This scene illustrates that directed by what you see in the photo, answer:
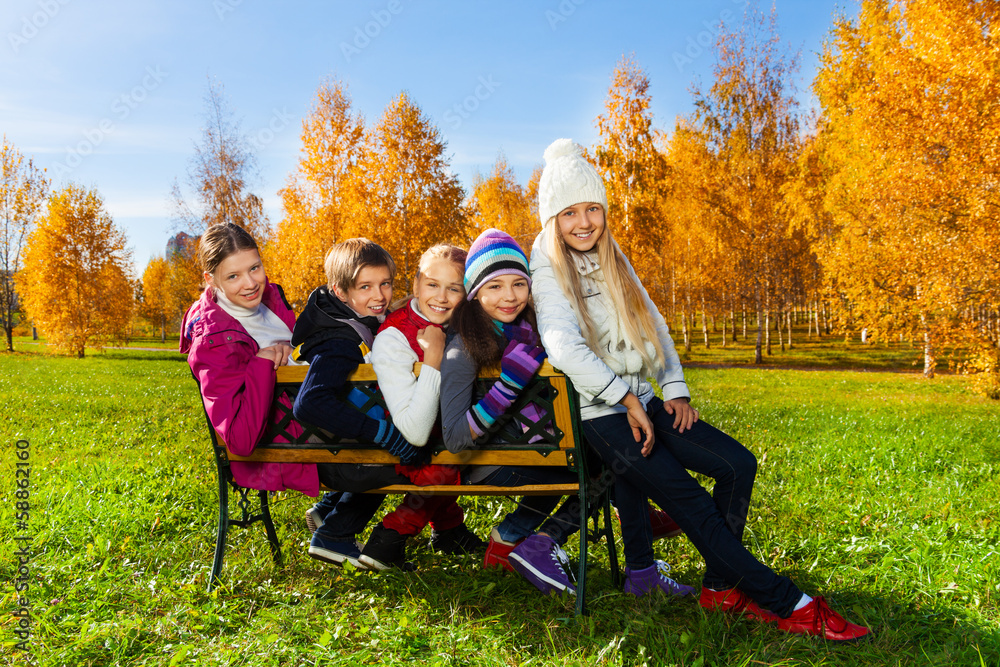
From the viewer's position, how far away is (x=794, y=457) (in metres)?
6.08

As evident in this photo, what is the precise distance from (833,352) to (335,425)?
2872 cm

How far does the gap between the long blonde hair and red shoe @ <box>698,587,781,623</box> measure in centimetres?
108

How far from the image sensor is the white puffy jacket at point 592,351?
2643 millimetres

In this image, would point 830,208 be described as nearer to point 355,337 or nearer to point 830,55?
point 830,55

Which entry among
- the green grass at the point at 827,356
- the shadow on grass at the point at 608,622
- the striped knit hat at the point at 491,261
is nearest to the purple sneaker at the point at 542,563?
the shadow on grass at the point at 608,622

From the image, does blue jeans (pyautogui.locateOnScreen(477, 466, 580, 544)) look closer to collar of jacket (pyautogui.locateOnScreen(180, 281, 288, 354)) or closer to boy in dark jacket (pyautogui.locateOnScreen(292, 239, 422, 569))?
boy in dark jacket (pyautogui.locateOnScreen(292, 239, 422, 569))

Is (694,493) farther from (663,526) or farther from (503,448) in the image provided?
(503,448)

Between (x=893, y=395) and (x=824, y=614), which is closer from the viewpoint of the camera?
(x=824, y=614)

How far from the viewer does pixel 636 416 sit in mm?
2721

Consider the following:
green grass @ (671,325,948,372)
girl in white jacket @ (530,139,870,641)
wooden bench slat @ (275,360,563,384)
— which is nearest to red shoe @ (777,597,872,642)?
girl in white jacket @ (530,139,870,641)

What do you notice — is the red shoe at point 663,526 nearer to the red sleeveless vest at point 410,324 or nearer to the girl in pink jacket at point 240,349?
the red sleeveless vest at point 410,324

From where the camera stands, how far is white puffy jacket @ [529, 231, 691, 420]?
2643 millimetres

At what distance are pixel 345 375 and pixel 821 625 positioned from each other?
230cm

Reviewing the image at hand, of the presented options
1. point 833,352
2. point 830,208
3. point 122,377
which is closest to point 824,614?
point 122,377
